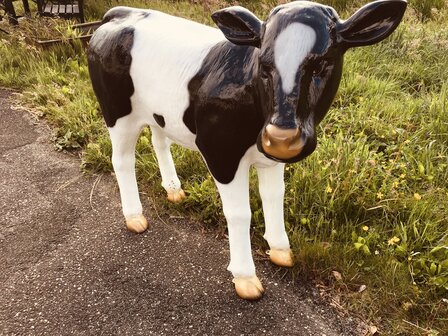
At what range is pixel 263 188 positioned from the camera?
2.08 meters

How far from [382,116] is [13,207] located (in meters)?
2.50

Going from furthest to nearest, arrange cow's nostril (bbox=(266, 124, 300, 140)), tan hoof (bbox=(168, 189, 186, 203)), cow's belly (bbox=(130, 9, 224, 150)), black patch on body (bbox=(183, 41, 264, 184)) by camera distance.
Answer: tan hoof (bbox=(168, 189, 186, 203))
cow's belly (bbox=(130, 9, 224, 150))
black patch on body (bbox=(183, 41, 264, 184))
cow's nostril (bbox=(266, 124, 300, 140))

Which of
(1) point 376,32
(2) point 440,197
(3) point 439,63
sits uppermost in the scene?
(1) point 376,32

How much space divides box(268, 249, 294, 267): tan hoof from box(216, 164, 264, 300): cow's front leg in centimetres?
18

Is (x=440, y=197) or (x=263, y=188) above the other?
(x=263, y=188)

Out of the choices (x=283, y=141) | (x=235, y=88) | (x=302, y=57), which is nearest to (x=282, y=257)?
(x=235, y=88)

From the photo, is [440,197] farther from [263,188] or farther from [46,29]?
[46,29]

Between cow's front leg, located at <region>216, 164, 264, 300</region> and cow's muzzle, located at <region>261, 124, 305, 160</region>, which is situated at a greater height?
cow's muzzle, located at <region>261, 124, 305, 160</region>

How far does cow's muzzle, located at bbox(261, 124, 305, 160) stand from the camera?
1.28 meters

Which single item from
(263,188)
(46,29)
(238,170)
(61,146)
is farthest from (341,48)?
(46,29)

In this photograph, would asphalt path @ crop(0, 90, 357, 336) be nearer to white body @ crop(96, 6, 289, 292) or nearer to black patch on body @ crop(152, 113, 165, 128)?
white body @ crop(96, 6, 289, 292)

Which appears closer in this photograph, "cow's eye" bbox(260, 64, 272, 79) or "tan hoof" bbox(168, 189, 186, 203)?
"cow's eye" bbox(260, 64, 272, 79)

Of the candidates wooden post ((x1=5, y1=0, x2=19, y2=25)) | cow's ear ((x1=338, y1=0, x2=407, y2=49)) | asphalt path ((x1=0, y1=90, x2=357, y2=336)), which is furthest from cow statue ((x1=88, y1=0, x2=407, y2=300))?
wooden post ((x1=5, y1=0, x2=19, y2=25))

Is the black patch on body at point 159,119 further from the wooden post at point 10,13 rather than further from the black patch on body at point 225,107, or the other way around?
the wooden post at point 10,13
